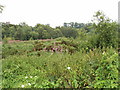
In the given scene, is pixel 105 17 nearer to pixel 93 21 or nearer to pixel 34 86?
pixel 93 21

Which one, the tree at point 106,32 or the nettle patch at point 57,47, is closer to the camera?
the tree at point 106,32

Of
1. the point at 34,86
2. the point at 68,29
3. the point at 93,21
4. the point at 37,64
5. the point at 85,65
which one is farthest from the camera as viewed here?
the point at 68,29

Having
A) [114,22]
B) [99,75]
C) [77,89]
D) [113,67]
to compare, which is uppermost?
[114,22]

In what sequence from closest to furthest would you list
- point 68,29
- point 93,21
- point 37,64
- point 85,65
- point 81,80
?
point 81,80
point 85,65
point 37,64
point 93,21
point 68,29

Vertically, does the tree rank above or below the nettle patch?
above

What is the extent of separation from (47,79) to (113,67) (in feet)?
4.45

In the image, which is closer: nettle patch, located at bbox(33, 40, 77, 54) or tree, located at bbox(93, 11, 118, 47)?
tree, located at bbox(93, 11, 118, 47)

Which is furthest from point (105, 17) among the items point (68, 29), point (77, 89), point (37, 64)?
point (68, 29)

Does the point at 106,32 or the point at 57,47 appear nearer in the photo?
the point at 106,32

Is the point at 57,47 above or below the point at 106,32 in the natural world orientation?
below

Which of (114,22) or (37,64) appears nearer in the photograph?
(37,64)

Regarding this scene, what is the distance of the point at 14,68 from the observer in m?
3.38

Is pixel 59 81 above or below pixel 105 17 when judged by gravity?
below

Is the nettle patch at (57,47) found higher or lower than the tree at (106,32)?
lower
